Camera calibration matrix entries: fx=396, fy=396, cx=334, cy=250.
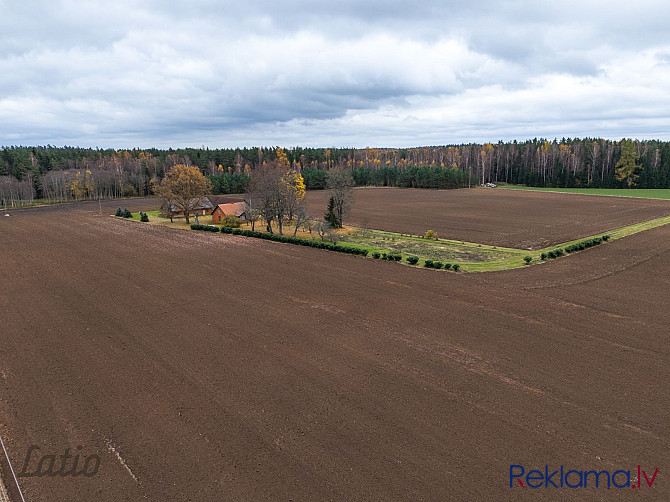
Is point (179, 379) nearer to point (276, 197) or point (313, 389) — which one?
point (313, 389)

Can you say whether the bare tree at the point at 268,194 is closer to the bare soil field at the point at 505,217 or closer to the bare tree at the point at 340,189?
the bare tree at the point at 340,189

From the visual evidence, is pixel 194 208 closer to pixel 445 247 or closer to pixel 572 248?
pixel 445 247

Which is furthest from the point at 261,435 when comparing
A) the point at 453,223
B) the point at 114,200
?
the point at 114,200

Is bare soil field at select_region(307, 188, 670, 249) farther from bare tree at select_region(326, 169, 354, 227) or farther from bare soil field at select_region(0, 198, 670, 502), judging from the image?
bare soil field at select_region(0, 198, 670, 502)

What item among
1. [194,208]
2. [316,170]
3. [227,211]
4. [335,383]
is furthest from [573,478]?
[316,170]

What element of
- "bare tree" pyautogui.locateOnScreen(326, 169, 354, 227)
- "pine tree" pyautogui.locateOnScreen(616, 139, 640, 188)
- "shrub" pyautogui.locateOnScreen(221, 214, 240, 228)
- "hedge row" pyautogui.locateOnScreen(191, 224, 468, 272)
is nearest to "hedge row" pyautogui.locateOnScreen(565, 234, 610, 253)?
"hedge row" pyautogui.locateOnScreen(191, 224, 468, 272)
